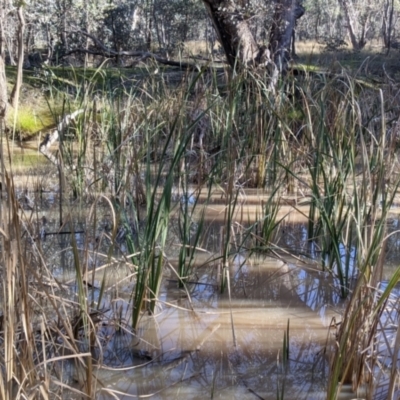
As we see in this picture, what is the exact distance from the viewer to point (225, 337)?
2.02 meters

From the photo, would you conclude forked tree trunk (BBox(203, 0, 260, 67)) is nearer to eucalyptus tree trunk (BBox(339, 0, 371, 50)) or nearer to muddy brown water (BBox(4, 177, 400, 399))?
muddy brown water (BBox(4, 177, 400, 399))

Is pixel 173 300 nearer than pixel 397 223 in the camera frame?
Yes

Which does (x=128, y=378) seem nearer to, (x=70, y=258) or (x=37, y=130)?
(x=70, y=258)

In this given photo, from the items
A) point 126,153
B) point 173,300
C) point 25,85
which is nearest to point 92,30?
point 25,85

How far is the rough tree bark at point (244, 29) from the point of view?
21.2ft

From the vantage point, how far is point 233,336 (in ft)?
6.44

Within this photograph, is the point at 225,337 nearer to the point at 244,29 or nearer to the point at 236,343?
the point at 236,343

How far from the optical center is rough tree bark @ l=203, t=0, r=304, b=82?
6.46 metres

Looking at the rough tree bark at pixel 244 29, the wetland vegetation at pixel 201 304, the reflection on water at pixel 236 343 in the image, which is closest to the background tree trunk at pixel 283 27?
the rough tree bark at pixel 244 29

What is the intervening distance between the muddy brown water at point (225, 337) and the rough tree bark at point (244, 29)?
4104 millimetres

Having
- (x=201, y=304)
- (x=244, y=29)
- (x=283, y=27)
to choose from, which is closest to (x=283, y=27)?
(x=283, y=27)

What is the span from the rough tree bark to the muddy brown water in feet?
13.5

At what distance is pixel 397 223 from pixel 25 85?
14.9 ft

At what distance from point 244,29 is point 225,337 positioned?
513 cm
